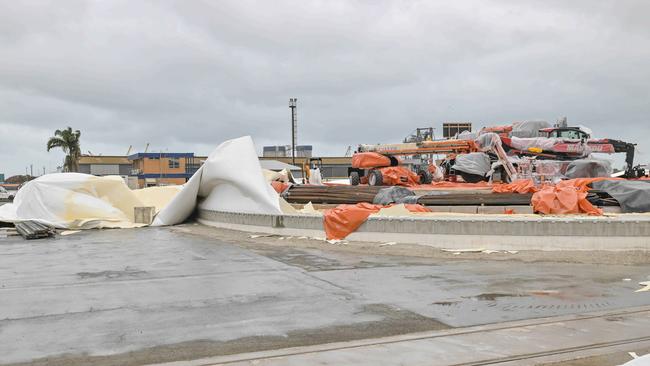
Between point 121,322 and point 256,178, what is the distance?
12.1 metres

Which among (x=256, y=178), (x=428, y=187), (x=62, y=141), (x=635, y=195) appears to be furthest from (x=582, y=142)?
(x=62, y=141)

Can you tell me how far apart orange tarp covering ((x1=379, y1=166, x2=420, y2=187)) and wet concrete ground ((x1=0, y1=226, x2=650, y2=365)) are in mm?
13469

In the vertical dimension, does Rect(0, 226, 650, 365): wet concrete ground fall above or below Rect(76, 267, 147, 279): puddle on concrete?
above

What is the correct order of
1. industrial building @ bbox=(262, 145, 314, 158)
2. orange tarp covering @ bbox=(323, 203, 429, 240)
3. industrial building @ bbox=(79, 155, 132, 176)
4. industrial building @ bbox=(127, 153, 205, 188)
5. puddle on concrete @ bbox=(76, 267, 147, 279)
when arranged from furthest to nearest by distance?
industrial building @ bbox=(262, 145, 314, 158)
industrial building @ bbox=(79, 155, 132, 176)
industrial building @ bbox=(127, 153, 205, 188)
orange tarp covering @ bbox=(323, 203, 429, 240)
puddle on concrete @ bbox=(76, 267, 147, 279)

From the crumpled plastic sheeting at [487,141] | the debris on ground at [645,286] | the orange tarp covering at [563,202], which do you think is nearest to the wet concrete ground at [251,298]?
the debris on ground at [645,286]

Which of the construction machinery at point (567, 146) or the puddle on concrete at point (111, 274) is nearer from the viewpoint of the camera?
the puddle on concrete at point (111, 274)

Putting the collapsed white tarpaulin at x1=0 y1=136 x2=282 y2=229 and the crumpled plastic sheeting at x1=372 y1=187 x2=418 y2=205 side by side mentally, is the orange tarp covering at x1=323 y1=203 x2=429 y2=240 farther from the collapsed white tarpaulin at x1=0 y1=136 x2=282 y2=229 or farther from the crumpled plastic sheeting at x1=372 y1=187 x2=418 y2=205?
the collapsed white tarpaulin at x1=0 y1=136 x2=282 y2=229

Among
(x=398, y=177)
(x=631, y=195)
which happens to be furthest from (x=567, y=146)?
(x=631, y=195)

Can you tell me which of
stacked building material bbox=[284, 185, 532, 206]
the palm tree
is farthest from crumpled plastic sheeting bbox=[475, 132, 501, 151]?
the palm tree

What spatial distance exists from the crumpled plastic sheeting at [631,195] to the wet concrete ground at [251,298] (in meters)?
5.16

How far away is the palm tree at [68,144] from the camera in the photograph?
70375 millimetres

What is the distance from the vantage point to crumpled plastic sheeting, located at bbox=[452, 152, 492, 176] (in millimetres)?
24250

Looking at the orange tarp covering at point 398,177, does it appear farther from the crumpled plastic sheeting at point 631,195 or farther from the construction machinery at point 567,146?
the crumpled plastic sheeting at point 631,195

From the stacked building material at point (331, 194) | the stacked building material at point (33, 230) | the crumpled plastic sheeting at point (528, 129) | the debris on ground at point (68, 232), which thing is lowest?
the debris on ground at point (68, 232)
